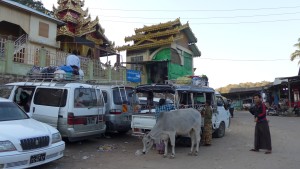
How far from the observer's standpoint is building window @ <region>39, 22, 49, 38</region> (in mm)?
19670

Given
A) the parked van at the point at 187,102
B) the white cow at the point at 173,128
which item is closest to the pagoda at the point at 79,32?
the parked van at the point at 187,102

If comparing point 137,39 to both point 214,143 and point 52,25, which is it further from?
point 214,143

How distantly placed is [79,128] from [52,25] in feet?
46.1

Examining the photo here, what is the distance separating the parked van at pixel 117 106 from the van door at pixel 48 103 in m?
2.00

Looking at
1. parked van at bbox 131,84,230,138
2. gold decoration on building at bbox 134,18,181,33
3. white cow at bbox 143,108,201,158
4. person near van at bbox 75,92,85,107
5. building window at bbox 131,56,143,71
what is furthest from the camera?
gold decoration on building at bbox 134,18,181,33

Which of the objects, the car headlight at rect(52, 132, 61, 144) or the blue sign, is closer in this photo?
the car headlight at rect(52, 132, 61, 144)

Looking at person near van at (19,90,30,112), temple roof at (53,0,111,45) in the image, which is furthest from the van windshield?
temple roof at (53,0,111,45)

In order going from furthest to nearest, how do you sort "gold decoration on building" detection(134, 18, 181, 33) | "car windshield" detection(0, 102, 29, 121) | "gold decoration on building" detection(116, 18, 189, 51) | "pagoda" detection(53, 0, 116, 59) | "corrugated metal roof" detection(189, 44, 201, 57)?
"corrugated metal roof" detection(189, 44, 201, 57) < "gold decoration on building" detection(134, 18, 181, 33) < "gold decoration on building" detection(116, 18, 189, 51) < "pagoda" detection(53, 0, 116, 59) < "car windshield" detection(0, 102, 29, 121)

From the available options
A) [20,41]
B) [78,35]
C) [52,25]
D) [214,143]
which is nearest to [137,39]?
[78,35]

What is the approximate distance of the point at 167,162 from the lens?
7359 mm

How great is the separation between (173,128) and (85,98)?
2804 millimetres

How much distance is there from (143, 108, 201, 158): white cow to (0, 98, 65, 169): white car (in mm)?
2463

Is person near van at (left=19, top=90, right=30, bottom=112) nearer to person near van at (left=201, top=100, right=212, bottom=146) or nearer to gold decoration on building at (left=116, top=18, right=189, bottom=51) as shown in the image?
person near van at (left=201, top=100, right=212, bottom=146)

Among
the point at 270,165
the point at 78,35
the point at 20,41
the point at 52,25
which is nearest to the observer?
the point at 270,165
